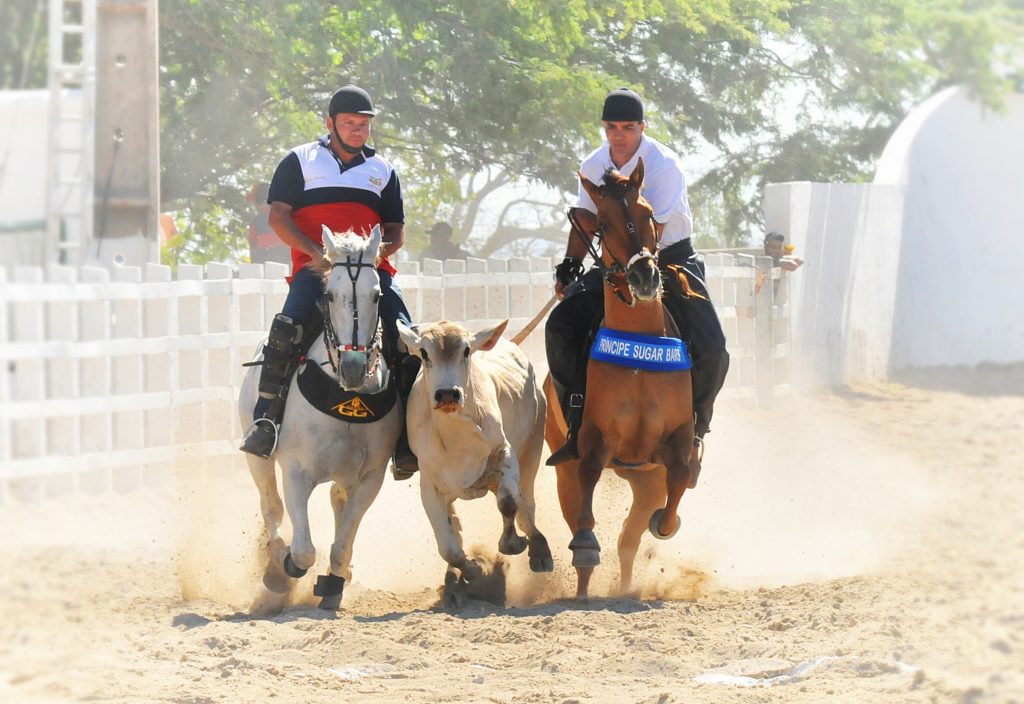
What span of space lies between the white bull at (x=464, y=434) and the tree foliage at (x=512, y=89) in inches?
276

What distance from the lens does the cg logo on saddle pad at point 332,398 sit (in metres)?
7.31

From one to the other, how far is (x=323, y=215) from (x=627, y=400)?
74.7 inches

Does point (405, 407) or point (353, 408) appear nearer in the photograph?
point (353, 408)

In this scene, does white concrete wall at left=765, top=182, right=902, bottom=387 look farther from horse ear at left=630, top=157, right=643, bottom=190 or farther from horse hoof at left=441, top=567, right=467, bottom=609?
horse hoof at left=441, top=567, right=467, bottom=609

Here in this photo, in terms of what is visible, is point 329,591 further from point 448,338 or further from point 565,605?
point 448,338

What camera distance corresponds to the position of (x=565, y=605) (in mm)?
7758

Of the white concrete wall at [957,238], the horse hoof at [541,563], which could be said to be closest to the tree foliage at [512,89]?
the white concrete wall at [957,238]

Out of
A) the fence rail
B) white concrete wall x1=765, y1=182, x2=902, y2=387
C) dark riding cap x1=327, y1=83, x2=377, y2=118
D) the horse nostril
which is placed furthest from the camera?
white concrete wall x1=765, y1=182, x2=902, y2=387

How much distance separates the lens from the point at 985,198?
40.9 feet

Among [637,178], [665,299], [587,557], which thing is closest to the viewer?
[637,178]

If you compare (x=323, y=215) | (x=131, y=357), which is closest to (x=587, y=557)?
(x=323, y=215)

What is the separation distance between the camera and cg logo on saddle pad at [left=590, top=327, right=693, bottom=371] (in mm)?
7500

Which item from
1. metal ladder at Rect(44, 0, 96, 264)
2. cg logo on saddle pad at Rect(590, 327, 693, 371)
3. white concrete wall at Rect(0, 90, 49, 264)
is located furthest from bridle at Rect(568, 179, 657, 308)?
metal ladder at Rect(44, 0, 96, 264)

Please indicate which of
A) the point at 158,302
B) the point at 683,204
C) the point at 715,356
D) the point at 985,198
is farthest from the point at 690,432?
the point at 985,198
